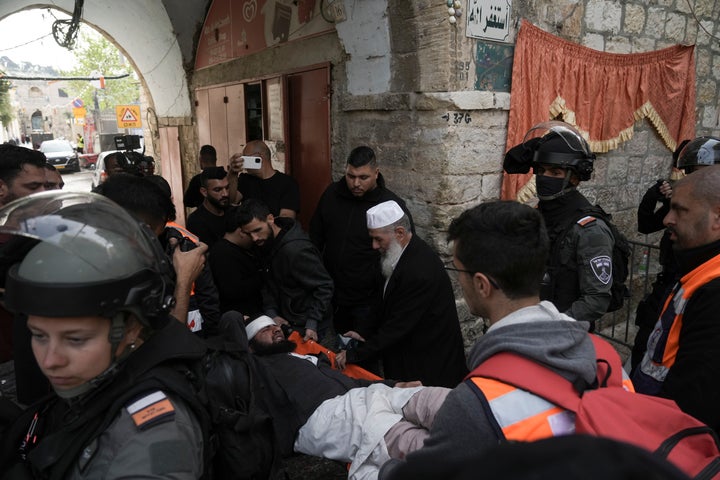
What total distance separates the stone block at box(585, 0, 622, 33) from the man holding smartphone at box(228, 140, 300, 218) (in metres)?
3.48

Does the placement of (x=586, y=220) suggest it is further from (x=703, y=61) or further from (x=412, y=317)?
(x=703, y=61)

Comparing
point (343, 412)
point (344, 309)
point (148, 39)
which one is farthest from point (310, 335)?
point (148, 39)

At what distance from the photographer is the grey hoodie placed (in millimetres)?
1195

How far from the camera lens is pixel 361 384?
2562 mm

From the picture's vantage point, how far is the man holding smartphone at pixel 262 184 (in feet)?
15.3

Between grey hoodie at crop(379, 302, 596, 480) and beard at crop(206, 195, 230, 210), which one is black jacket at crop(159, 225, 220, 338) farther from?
grey hoodie at crop(379, 302, 596, 480)

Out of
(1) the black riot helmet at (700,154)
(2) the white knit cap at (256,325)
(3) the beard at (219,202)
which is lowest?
(2) the white knit cap at (256,325)

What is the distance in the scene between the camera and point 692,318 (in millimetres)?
1798

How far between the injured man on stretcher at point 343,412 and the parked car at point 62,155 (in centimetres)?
2935

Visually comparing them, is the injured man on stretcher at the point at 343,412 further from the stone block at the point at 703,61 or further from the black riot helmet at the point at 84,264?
the stone block at the point at 703,61

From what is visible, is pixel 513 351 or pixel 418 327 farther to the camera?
pixel 418 327

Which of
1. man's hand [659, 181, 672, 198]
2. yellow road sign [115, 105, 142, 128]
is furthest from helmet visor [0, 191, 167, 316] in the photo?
yellow road sign [115, 105, 142, 128]

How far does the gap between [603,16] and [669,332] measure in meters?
4.10

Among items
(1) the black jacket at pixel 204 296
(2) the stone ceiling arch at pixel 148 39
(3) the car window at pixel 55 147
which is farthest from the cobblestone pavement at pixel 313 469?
(3) the car window at pixel 55 147
